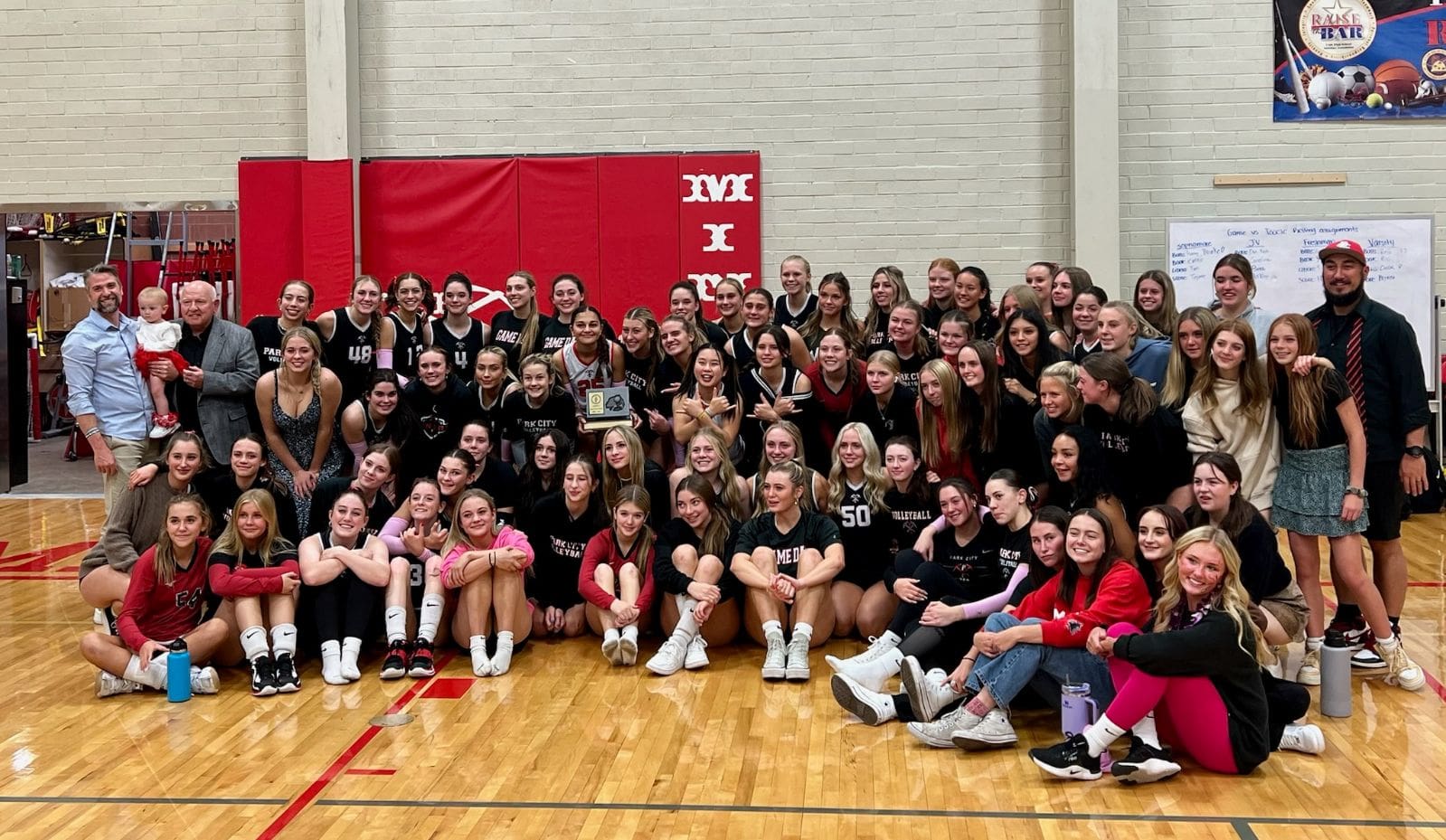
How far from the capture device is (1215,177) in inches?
414

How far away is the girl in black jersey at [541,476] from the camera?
259 inches

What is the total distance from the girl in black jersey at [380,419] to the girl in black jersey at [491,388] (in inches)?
13.8

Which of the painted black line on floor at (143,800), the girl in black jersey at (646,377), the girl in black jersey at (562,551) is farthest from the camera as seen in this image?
the girl in black jersey at (646,377)

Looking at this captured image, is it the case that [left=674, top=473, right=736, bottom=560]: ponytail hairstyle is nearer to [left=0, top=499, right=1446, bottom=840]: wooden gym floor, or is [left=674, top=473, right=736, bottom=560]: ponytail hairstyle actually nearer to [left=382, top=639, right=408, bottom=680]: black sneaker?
[left=0, top=499, right=1446, bottom=840]: wooden gym floor

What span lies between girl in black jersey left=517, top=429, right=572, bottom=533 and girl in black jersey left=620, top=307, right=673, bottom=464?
0.57 meters

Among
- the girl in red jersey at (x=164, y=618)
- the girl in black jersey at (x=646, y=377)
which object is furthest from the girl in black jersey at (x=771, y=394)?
the girl in red jersey at (x=164, y=618)

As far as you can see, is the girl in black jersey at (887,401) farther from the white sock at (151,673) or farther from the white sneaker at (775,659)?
the white sock at (151,673)

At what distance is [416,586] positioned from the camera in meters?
6.39

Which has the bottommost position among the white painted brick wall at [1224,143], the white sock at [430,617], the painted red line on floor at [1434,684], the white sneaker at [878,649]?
the painted red line on floor at [1434,684]

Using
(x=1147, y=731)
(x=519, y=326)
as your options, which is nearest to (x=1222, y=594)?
(x=1147, y=731)

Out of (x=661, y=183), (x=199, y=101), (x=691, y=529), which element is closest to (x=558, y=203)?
(x=661, y=183)

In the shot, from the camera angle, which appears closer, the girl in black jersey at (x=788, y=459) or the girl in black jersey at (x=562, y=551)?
the girl in black jersey at (x=788, y=459)

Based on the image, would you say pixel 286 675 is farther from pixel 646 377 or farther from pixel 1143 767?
pixel 1143 767

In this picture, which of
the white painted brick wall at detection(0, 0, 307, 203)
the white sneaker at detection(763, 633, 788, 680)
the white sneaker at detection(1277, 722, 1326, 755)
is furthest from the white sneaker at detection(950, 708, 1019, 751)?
the white painted brick wall at detection(0, 0, 307, 203)
